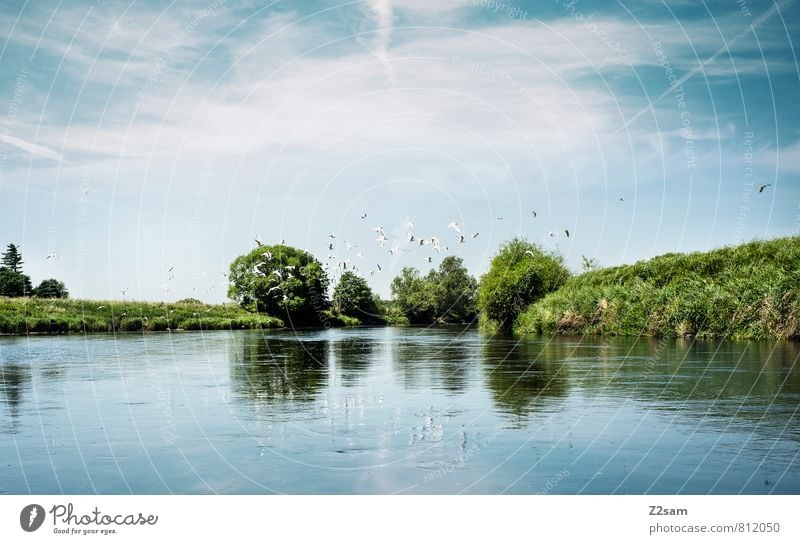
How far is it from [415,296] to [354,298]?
75.4 ft

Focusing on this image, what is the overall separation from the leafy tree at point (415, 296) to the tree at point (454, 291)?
4.03 feet

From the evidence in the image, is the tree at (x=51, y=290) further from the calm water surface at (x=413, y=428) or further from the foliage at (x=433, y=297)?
the foliage at (x=433, y=297)

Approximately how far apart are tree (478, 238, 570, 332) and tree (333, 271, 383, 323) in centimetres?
4476

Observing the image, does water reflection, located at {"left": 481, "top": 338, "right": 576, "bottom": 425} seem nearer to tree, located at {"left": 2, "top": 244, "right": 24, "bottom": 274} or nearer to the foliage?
tree, located at {"left": 2, "top": 244, "right": 24, "bottom": 274}

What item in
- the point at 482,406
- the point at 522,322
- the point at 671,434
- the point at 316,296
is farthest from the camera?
the point at 316,296

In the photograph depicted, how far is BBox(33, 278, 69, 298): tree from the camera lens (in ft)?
227

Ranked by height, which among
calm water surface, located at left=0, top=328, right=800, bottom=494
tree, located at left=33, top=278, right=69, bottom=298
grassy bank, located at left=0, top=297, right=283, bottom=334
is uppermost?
tree, located at left=33, top=278, right=69, bottom=298

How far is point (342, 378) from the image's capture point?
25250 mm

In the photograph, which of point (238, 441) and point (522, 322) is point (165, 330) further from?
point (238, 441)

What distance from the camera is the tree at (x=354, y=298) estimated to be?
111 meters

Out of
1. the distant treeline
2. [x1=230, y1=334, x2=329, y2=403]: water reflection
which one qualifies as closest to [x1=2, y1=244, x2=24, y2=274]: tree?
the distant treeline

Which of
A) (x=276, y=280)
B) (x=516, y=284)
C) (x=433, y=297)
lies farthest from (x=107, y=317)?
(x=433, y=297)
